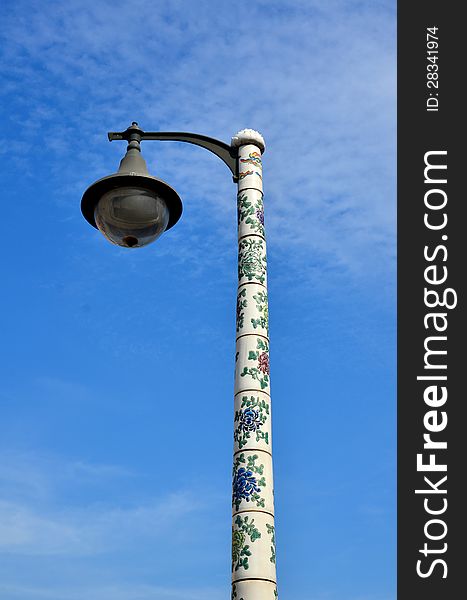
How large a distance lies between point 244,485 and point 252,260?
6.89 ft

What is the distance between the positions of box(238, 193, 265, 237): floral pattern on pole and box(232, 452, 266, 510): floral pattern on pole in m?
2.25

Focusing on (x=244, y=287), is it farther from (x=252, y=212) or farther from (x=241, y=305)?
(x=252, y=212)

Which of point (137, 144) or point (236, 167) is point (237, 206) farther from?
point (137, 144)

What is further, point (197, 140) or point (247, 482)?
point (197, 140)

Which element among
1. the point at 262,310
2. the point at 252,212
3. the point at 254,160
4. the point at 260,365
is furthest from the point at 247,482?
the point at 254,160

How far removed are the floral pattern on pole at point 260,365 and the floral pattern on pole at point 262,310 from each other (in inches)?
5.8

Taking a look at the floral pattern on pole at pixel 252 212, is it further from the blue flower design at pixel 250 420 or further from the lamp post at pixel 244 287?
the blue flower design at pixel 250 420

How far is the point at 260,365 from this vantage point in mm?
6988

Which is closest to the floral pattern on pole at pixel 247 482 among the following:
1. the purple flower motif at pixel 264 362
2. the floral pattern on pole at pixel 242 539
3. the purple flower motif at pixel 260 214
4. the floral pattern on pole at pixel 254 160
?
the floral pattern on pole at pixel 242 539

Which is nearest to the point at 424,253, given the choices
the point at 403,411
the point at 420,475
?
the point at 403,411

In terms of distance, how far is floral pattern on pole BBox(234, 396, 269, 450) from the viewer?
21.8ft

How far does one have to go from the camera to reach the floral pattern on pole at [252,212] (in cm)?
771

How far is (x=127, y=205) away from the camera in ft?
24.3

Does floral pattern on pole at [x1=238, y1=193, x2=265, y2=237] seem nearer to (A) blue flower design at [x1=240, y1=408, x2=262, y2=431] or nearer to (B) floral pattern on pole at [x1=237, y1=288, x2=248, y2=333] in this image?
(B) floral pattern on pole at [x1=237, y1=288, x2=248, y2=333]
